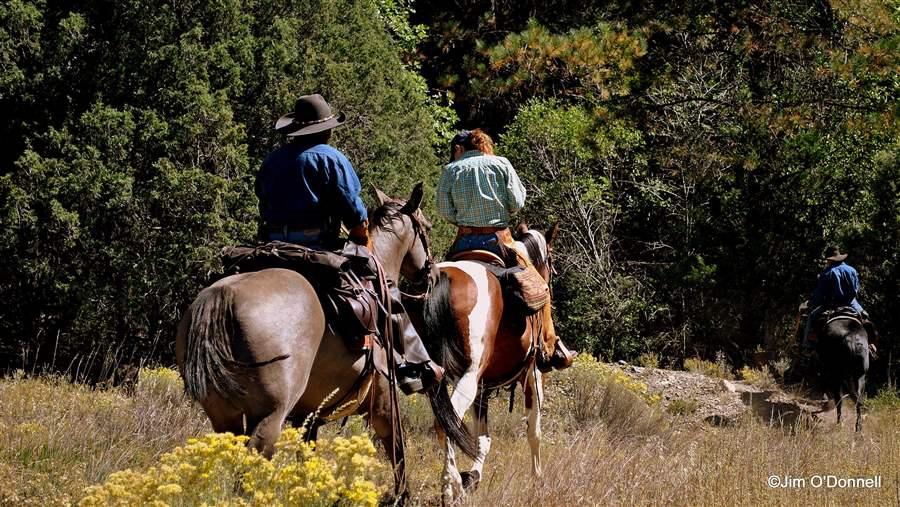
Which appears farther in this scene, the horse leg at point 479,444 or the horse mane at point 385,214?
the horse mane at point 385,214

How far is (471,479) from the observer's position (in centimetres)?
731

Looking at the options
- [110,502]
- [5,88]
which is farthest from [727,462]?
[5,88]

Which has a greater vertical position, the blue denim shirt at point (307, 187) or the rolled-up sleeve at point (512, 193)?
the blue denim shirt at point (307, 187)

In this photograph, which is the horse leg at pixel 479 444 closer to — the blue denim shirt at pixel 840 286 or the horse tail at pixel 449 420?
the horse tail at pixel 449 420

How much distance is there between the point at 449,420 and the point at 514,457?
173 centimetres

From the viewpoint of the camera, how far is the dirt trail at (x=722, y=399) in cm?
1438

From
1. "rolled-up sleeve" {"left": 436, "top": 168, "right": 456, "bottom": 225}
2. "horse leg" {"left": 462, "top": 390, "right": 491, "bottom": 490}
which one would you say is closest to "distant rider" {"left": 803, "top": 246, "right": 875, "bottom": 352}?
"horse leg" {"left": 462, "top": 390, "right": 491, "bottom": 490}

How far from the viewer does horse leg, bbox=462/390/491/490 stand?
7309 mm

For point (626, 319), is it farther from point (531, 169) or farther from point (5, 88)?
point (5, 88)

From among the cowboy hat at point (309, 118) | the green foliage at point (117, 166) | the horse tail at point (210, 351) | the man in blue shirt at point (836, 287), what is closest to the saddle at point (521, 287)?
the cowboy hat at point (309, 118)

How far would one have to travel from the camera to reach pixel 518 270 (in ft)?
26.3

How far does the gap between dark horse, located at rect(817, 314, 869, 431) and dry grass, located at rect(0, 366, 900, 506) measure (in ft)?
12.2

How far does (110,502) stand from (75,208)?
739 cm

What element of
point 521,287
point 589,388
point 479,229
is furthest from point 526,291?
point 589,388
